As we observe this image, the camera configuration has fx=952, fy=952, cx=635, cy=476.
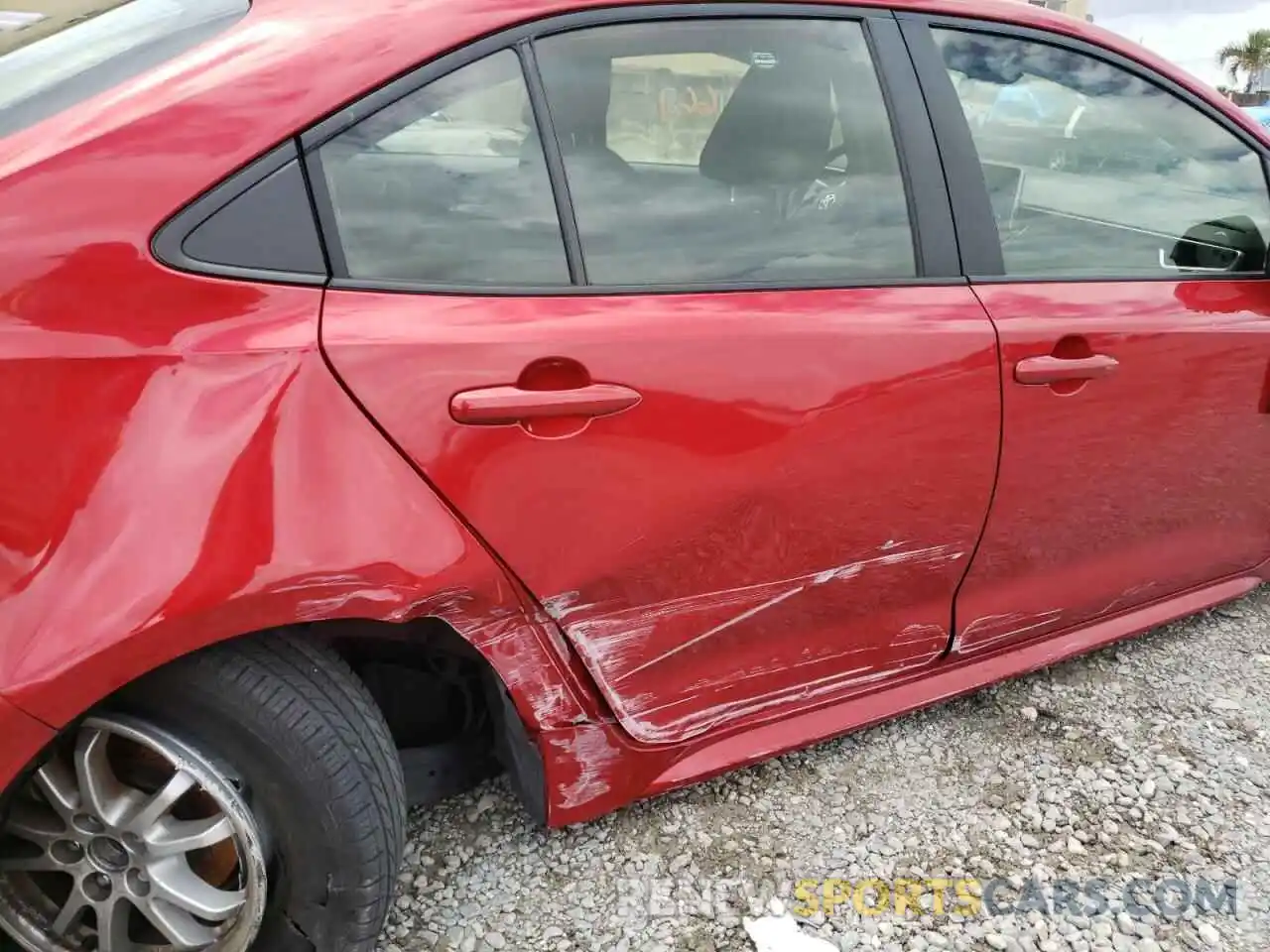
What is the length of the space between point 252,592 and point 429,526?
0.83 ft

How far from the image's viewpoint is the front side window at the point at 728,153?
1.52 metres

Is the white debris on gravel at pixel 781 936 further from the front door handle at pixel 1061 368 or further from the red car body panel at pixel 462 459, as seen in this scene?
the front door handle at pixel 1061 368

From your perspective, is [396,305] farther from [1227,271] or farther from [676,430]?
[1227,271]

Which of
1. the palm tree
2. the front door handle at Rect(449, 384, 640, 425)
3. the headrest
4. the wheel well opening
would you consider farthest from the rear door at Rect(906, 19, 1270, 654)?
the palm tree

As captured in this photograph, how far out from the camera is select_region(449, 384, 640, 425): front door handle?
137 cm

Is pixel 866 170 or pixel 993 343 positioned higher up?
pixel 866 170

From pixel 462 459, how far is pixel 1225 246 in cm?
188

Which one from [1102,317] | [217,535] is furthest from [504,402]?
[1102,317]

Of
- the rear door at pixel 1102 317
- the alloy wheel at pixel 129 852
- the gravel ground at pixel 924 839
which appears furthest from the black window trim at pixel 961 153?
the alloy wheel at pixel 129 852

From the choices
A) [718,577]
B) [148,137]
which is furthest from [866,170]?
[148,137]

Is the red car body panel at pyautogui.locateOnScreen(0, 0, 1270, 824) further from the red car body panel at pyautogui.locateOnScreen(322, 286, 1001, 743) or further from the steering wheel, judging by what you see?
the steering wheel

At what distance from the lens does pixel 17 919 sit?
1476 mm

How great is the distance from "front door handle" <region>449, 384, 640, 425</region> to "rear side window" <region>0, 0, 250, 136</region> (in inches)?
26.9

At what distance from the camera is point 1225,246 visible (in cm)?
220
